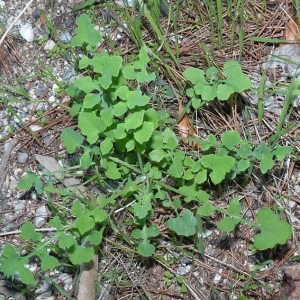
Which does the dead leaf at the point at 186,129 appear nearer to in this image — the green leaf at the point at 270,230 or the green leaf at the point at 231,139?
the green leaf at the point at 231,139

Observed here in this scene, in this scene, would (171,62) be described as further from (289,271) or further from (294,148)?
(289,271)

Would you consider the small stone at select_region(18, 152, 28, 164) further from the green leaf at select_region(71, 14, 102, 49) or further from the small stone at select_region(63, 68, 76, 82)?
the green leaf at select_region(71, 14, 102, 49)

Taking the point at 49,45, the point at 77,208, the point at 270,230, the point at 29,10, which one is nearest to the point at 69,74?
the point at 49,45

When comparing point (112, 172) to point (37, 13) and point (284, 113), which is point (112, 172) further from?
point (37, 13)

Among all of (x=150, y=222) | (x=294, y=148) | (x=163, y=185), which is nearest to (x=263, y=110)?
Result: (x=294, y=148)

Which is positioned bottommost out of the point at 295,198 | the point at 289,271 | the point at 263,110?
the point at 289,271
